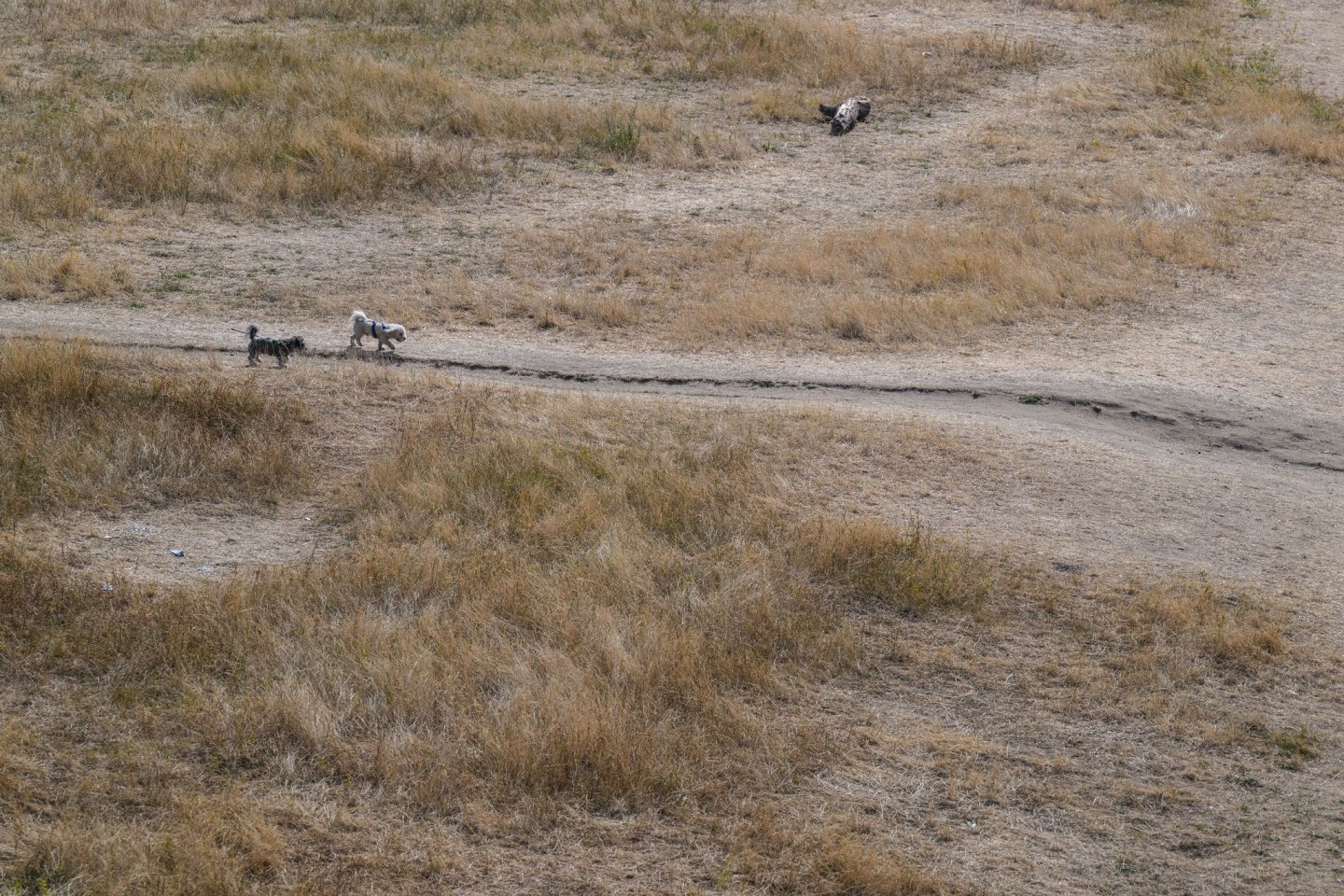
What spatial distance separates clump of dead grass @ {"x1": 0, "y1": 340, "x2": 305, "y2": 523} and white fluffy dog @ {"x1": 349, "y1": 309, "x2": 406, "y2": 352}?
3.99ft

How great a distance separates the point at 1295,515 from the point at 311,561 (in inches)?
255

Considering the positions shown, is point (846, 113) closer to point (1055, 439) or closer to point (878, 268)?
point (878, 268)

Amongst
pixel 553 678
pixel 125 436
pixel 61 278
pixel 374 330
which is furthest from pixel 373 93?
pixel 553 678

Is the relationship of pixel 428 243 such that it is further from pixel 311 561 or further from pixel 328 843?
pixel 328 843

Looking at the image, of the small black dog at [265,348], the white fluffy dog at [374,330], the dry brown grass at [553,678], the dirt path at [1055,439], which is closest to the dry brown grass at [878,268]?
the dirt path at [1055,439]

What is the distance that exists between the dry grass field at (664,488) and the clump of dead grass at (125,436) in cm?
4

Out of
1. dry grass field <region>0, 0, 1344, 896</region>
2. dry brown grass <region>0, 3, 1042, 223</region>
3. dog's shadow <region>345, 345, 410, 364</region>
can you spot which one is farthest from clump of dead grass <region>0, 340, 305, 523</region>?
dry brown grass <region>0, 3, 1042, 223</region>

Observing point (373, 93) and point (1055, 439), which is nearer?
point (1055, 439)

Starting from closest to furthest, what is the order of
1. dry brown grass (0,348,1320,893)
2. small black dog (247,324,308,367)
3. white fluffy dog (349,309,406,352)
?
dry brown grass (0,348,1320,893)
small black dog (247,324,308,367)
white fluffy dog (349,309,406,352)

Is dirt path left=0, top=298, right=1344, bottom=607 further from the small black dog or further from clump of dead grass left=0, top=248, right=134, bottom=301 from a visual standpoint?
clump of dead grass left=0, top=248, right=134, bottom=301

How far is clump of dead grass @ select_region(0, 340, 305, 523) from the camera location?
8734 millimetres

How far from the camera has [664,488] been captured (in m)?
8.79

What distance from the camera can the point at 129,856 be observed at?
5465 mm

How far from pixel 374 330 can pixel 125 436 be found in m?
2.42
